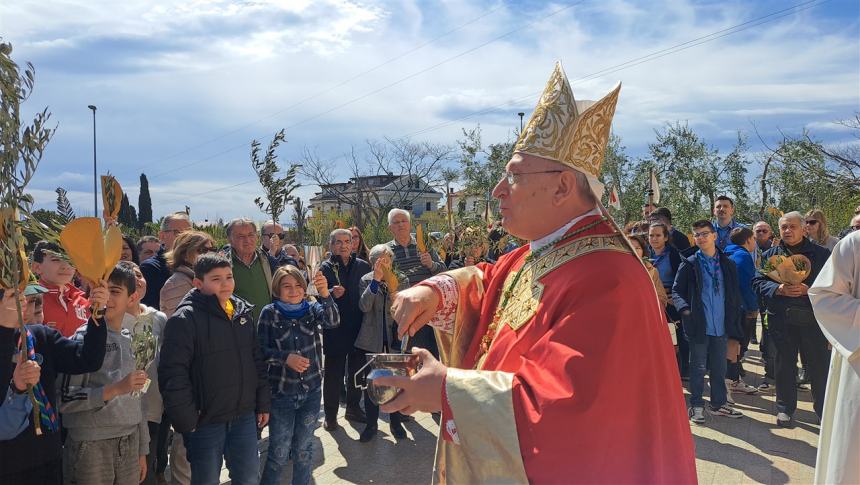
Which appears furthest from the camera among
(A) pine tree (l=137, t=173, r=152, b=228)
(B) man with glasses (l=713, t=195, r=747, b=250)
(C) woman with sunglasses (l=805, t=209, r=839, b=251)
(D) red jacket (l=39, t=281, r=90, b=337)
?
(A) pine tree (l=137, t=173, r=152, b=228)

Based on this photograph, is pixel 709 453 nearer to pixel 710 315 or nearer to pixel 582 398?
pixel 710 315

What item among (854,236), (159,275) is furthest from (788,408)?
(159,275)

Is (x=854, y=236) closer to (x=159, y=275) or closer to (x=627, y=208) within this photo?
(x=159, y=275)

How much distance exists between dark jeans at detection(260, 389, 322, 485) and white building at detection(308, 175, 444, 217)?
299 inches

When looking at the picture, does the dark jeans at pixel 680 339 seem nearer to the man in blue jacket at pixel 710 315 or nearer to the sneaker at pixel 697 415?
the man in blue jacket at pixel 710 315

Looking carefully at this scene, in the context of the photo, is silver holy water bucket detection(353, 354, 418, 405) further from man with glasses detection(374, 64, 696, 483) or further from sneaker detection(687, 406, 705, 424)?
sneaker detection(687, 406, 705, 424)

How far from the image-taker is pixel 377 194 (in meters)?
47.4

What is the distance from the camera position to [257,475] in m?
4.12

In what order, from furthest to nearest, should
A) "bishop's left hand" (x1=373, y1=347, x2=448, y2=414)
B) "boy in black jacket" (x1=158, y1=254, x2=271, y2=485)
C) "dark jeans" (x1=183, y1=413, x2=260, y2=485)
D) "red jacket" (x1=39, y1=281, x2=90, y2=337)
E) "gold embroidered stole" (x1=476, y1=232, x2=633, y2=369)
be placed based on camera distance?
"red jacket" (x1=39, y1=281, x2=90, y2=337) → "dark jeans" (x1=183, y1=413, x2=260, y2=485) → "boy in black jacket" (x1=158, y1=254, x2=271, y2=485) → "gold embroidered stole" (x1=476, y1=232, x2=633, y2=369) → "bishop's left hand" (x1=373, y1=347, x2=448, y2=414)

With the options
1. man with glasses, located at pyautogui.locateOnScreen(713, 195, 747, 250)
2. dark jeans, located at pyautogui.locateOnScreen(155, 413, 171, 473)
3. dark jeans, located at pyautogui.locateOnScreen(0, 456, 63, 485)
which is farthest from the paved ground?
man with glasses, located at pyautogui.locateOnScreen(713, 195, 747, 250)

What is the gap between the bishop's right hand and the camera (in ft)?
8.27

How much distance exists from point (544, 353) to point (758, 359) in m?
9.09

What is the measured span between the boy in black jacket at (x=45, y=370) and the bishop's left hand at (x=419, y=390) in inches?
69.2

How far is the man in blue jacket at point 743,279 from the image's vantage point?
728 cm
